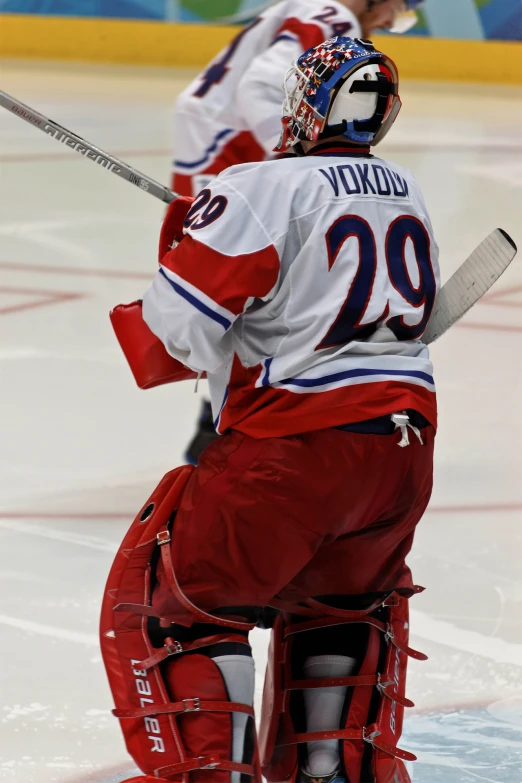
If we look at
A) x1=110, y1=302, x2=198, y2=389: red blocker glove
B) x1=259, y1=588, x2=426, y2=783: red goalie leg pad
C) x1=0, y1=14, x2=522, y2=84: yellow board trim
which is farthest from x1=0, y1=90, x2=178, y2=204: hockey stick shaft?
x1=0, y1=14, x2=522, y2=84: yellow board trim

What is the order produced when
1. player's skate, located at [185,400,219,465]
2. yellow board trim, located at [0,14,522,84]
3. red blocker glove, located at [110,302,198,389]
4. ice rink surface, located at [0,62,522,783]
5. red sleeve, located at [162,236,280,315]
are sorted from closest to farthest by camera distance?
red sleeve, located at [162,236,280,315]
red blocker glove, located at [110,302,198,389]
ice rink surface, located at [0,62,522,783]
player's skate, located at [185,400,219,465]
yellow board trim, located at [0,14,522,84]

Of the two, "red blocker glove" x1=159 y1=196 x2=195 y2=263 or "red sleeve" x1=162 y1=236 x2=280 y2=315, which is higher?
"red blocker glove" x1=159 y1=196 x2=195 y2=263

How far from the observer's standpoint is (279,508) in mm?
1786

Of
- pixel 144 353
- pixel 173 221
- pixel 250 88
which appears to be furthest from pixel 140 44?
pixel 144 353

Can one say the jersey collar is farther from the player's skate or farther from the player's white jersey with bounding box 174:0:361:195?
the player's skate

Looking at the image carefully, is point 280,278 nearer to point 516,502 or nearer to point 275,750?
point 275,750

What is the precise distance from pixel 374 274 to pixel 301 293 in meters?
0.10

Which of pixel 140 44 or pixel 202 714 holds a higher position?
pixel 140 44

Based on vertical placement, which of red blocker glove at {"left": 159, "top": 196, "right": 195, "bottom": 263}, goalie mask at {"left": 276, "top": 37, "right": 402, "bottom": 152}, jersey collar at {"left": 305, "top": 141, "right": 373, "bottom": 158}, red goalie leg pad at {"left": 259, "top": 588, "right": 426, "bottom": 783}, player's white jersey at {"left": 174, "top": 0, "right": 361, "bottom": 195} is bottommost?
red goalie leg pad at {"left": 259, "top": 588, "right": 426, "bottom": 783}

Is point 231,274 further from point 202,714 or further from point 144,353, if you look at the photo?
point 202,714

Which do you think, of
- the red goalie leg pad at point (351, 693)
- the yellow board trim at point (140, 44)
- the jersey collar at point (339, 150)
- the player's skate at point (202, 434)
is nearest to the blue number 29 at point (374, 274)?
the jersey collar at point (339, 150)

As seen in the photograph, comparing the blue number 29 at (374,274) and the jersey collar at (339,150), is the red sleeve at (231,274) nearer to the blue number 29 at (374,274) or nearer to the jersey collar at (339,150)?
the blue number 29 at (374,274)

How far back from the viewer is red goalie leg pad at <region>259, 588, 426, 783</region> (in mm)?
1957

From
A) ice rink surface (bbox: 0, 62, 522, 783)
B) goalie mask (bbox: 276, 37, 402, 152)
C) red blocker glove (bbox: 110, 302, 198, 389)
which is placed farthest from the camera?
ice rink surface (bbox: 0, 62, 522, 783)
